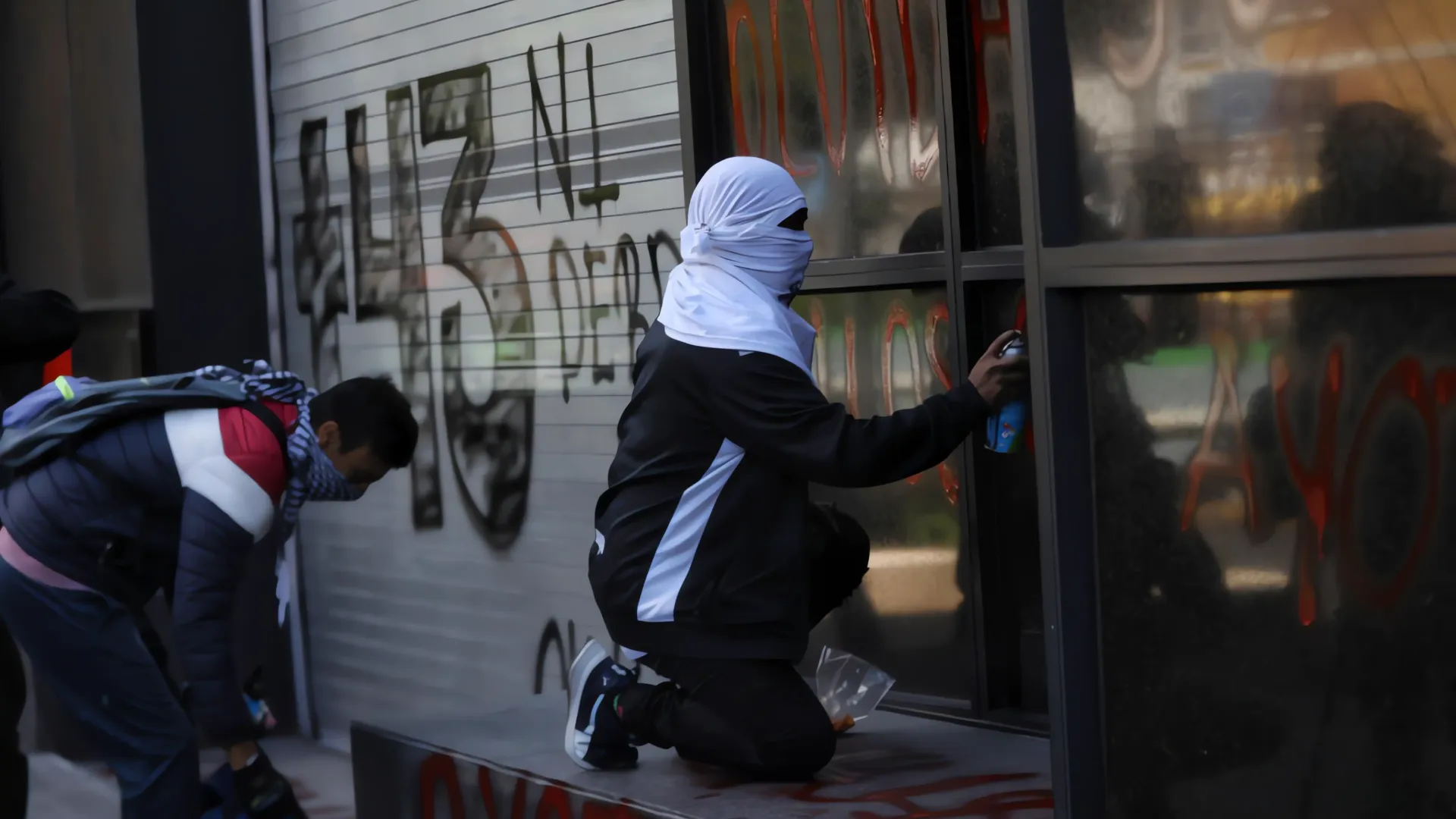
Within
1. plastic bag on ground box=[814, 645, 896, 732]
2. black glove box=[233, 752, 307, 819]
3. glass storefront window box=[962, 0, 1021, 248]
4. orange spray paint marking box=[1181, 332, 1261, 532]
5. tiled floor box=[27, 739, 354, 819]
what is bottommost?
tiled floor box=[27, 739, 354, 819]

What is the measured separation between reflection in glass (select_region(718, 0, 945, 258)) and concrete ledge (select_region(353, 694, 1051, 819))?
1161mm

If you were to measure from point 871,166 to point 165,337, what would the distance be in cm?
388

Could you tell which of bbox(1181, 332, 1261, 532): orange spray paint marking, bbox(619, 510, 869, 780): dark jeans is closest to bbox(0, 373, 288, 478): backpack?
bbox(619, 510, 869, 780): dark jeans

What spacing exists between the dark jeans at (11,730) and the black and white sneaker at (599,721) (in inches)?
65.0

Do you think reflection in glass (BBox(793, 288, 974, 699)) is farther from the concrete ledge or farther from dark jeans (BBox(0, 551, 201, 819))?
dark jeans (BBox(0, 551, 201, 819))

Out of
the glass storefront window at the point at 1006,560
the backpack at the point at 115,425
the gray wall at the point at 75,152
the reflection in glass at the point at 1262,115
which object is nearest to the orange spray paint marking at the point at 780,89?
the glass storefront window at the point at 1006,560

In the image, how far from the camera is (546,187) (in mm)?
5543

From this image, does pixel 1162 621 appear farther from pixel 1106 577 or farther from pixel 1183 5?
pixel 1183 5

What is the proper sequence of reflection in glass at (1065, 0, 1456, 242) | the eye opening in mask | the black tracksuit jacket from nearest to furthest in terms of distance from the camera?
reflection in glass at (1065, 0, 1456, 242)
the black tracksuit jacket
the eye opening in mask

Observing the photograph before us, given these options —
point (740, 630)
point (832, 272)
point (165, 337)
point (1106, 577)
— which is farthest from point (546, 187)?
point (1106, 577)

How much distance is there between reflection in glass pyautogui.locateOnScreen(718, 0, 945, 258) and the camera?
3.87 meters

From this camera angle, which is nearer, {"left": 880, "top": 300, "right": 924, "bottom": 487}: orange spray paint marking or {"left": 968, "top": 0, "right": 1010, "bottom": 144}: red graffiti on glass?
{"left": 968, "top": 0, "right": 1010, "bottom": 144}: red graffiti on glass

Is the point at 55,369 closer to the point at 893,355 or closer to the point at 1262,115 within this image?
the point at 893,355

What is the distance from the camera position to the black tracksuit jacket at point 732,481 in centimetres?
310
